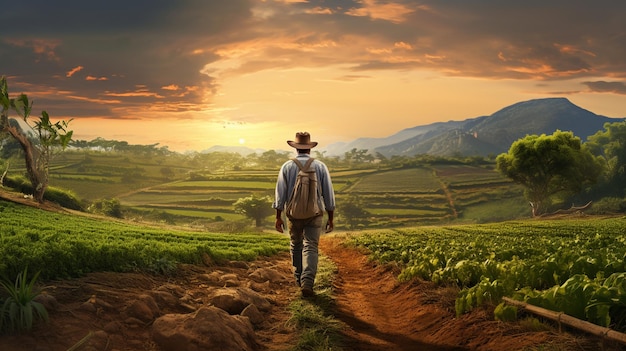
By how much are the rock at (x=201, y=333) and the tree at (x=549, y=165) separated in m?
71.2

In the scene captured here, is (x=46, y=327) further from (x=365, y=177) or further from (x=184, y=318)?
(x=365, y=177)

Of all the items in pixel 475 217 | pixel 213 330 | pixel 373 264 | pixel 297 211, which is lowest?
pixel 475 217

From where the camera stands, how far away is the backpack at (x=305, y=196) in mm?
11719

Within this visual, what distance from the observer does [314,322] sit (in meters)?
9.95

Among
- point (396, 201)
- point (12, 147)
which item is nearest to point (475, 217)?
point (396, 201)

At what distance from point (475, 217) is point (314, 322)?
112 m

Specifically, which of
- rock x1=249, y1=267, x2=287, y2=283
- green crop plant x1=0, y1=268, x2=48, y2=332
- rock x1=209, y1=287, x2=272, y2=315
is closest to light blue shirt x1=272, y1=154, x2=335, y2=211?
rock x1=209, y1=287, x2=272, y2=315

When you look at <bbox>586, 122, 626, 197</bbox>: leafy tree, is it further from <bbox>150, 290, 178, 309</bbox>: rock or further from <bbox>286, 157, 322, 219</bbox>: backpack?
<bbox>150, 290, 178, 309</bbox>: rock

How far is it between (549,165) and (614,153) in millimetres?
60053

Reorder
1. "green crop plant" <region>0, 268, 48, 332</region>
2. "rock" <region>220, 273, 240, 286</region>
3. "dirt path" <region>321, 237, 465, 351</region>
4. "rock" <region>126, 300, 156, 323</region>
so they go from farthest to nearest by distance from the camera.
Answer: "rock" <region>220, 273, 240, 286</region> → "dirt path" <region>321, 237, 465, 351</region> → "rock" <region>126, 300, 156, 323</region> → "green crop plant" <region>0, 268, 48, 332</region>

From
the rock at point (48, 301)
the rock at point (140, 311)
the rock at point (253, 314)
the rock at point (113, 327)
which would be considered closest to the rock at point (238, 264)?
the rock at point (253, 314)

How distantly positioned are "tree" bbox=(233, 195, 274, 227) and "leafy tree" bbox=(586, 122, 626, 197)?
69.7 meters

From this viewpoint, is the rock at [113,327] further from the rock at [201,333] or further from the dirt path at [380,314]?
the dirt path at [380,314]

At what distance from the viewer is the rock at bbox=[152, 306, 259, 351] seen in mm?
7801
